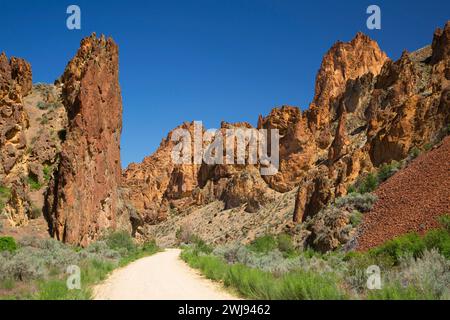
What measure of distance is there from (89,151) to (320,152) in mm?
42150

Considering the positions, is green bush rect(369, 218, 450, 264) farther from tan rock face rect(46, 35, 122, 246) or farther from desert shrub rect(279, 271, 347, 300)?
tan rock face rect(46, 35, 122, 246)

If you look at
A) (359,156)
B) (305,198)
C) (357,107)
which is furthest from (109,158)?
(357,107)

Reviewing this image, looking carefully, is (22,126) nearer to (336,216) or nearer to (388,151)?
(336,216)

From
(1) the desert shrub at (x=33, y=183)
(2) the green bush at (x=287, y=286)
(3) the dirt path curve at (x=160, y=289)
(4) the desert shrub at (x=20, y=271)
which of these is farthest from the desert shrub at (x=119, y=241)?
(2) the green bush at (x=287, y=286)

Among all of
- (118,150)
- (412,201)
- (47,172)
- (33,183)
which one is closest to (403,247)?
(412,201)

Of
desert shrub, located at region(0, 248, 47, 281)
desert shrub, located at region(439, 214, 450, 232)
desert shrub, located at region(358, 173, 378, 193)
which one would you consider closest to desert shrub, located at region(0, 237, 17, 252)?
desert shrub, located at region(0, 248, 47, 281)

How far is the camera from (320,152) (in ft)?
213

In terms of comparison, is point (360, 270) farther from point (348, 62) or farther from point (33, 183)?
point (348, 62)

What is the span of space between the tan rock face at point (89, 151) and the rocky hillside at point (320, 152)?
30.8 ft

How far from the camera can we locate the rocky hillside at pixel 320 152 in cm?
3403

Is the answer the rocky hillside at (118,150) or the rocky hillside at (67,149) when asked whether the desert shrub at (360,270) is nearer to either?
the rocky hillside at (118,150)

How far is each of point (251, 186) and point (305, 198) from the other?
26.6 meters

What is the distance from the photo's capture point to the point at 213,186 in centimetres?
8162

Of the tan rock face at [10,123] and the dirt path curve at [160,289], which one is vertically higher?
the tan rock face at [10,123]
